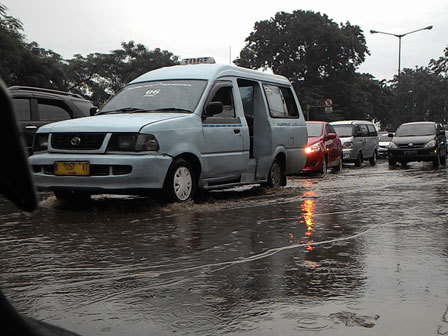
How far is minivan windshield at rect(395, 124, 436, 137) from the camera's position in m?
19.7

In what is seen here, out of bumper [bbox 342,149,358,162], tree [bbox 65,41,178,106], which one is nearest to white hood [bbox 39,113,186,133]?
bumper [bbox 342,149,358,162]

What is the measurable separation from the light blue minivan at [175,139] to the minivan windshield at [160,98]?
0.01 meters

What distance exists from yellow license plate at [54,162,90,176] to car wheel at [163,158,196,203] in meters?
0.95

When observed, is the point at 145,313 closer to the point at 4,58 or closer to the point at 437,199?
the point at 437,199

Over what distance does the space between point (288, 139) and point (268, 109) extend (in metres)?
0.82

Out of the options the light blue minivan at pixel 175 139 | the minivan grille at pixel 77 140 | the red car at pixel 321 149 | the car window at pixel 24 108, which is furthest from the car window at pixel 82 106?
the red car at pixel 321 149

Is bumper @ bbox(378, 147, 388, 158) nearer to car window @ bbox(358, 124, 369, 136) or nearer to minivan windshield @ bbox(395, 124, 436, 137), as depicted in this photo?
car window @ bbox(358, 124, 369, 136)

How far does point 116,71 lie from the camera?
6191cm

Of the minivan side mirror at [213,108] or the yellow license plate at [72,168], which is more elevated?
the minivan side mirror at [213,108]

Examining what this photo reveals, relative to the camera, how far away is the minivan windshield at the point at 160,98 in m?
7.68

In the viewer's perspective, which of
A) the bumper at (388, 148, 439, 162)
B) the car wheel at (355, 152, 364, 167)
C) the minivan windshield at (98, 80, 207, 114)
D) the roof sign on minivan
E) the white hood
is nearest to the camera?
the white hood

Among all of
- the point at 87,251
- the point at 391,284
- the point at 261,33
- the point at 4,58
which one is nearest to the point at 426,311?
the point at 391,284

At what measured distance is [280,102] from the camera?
9.98m

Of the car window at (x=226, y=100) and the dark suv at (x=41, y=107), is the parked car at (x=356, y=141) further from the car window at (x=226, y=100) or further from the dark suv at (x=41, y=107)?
the car window at (x=226, y=100)
